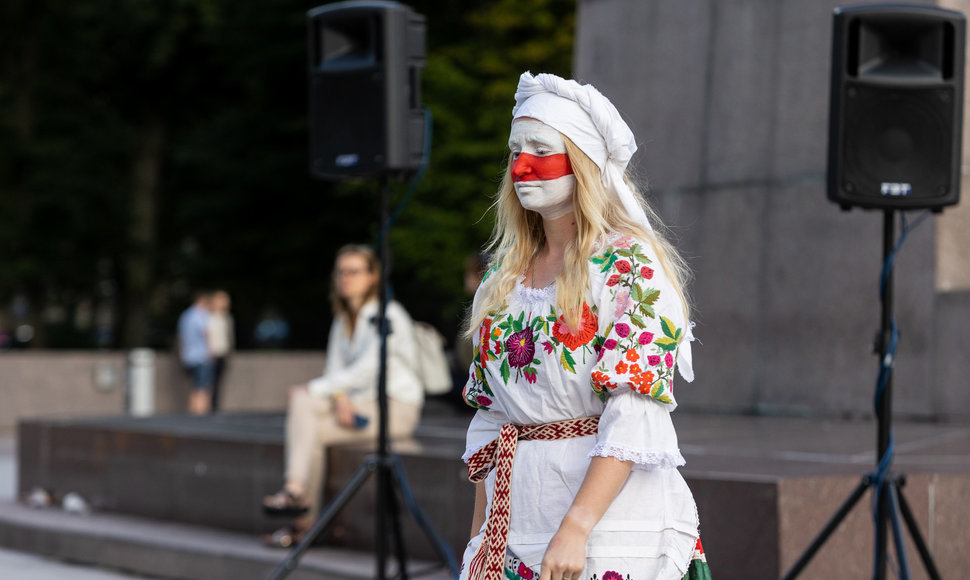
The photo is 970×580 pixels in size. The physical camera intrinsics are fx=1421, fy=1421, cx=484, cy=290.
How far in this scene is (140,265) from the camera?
89.4 ft

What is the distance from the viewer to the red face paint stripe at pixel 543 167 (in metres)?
2.90

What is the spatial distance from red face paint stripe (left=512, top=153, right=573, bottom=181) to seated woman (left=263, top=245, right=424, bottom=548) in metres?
4.60

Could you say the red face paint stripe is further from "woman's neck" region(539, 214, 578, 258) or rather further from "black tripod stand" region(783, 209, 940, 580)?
"black tripod stand" region(783, 209, 940, 580)

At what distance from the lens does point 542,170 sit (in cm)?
290

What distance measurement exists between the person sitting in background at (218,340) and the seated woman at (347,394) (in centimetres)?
1002

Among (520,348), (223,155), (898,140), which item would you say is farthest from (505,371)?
(223,155)

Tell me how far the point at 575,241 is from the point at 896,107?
3.07 metres

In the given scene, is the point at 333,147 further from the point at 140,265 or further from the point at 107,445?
the point at 140,265

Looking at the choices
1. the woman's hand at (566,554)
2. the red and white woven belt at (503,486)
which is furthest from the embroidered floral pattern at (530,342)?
the woman's hand at (566,554)

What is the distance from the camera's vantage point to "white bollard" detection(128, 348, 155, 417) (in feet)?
57.6

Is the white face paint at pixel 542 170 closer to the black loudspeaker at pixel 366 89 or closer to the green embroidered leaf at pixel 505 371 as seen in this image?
Result: the green embroidered leaf at pixel 505 371

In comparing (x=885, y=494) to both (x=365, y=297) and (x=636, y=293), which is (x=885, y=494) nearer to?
(x=636, y=293)

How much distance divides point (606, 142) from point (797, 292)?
6.93 m

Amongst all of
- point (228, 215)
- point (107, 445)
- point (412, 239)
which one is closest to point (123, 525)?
point (107, 445)
